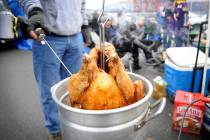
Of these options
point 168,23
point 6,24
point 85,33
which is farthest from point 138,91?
point 168,23

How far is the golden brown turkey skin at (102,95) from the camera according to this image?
2.48 feet

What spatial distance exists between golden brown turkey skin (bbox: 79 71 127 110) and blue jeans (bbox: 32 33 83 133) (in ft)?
1.99

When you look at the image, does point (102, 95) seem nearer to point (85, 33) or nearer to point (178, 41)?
point (85, 33)

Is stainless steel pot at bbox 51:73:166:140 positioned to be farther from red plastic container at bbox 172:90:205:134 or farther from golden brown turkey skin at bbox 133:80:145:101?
red plastic container at bbox 172:90:205:134

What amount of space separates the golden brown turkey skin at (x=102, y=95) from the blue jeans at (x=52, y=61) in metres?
0.61

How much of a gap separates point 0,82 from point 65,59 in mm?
2037

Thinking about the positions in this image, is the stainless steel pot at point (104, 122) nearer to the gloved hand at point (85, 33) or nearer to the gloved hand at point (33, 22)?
the gloved hand at point (33, 22)

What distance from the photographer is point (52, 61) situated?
1.33 meters

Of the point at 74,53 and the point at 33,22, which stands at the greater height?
the point at 33,22

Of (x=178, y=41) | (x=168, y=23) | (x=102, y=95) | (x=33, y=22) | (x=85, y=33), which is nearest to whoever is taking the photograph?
(x=102, y=95)

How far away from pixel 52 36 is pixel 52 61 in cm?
14

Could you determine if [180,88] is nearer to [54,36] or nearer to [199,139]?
[199,139]

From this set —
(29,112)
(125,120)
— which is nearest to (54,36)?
(125,120)

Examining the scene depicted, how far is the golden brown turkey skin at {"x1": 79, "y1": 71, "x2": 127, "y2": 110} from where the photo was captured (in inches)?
29.7
